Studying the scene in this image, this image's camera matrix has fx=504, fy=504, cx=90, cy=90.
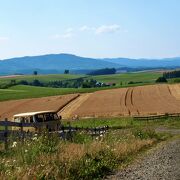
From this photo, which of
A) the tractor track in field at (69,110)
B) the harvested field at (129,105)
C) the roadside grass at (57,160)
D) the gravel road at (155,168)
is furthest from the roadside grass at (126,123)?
the roadside grass at (57,160)

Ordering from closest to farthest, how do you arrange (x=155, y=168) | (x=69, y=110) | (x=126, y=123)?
Result: (x=155, y=168) → (x=126, y=123) → (x=69, y=110)

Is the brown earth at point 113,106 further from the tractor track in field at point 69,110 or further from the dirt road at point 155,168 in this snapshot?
the dirt road at point 155,168

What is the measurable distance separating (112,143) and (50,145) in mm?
4328

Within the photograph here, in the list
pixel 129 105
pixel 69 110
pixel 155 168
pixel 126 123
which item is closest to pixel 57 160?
pixel 155 168

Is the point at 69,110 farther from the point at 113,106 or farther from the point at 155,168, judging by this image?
the point at 155,168

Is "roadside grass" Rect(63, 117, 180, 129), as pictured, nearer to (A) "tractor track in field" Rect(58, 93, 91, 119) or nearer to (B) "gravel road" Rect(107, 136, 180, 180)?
(A) "tractor track in field" Rect(58, 93, 91, 119)

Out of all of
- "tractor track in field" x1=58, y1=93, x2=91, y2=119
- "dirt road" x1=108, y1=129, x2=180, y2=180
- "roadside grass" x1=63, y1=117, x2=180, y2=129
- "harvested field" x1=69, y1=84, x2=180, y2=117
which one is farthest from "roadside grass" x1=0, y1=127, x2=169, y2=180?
"tractor track in field" x1=58, y1=93, x2=91, y2=119

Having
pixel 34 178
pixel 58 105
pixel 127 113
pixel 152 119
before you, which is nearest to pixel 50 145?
pixel 34 178

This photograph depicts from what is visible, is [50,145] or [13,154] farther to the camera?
[50,145]

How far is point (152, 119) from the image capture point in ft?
155

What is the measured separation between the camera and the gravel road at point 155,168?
1214cm

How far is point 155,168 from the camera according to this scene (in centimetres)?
1379

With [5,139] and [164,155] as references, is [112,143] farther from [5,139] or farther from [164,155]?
[5,139]

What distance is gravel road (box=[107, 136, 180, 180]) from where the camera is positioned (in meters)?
12.1
